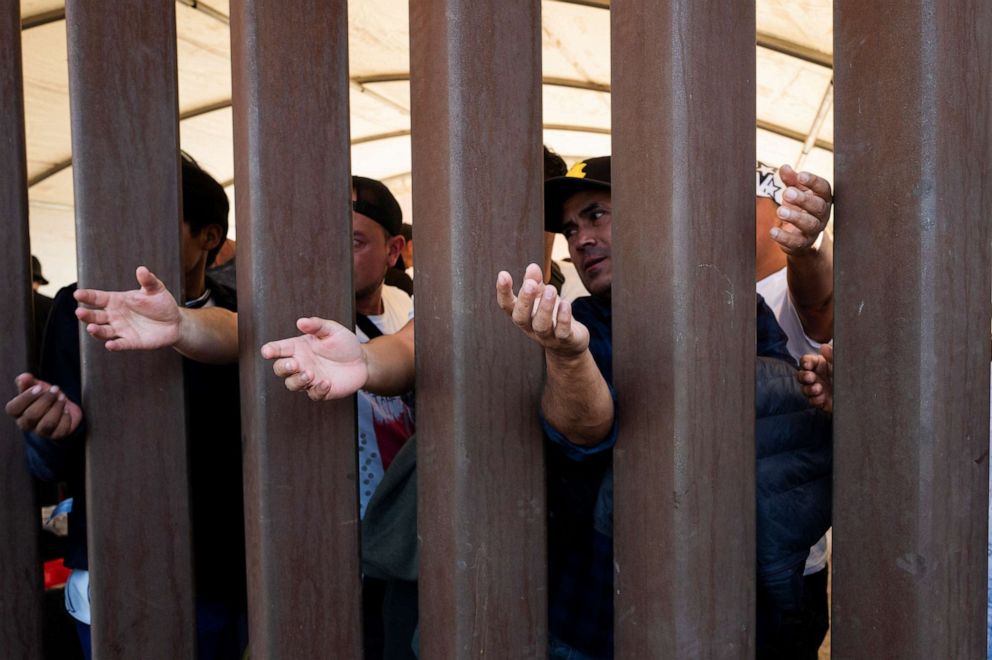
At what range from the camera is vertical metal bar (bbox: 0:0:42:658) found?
127 cm

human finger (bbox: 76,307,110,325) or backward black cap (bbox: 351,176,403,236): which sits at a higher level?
backward black cap (bbox: 351,176,403,236)

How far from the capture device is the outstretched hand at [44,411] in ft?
3.88

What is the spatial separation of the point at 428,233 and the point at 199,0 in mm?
3313

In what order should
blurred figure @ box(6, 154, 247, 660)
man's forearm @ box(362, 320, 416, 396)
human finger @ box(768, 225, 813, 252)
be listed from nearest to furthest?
human finger @ box(768, 225, 813, 252) < man's forearm @ box(362, 320, 416, 396) < blurred figure @ box(6, 154, 247, 660)

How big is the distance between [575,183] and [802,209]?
0.64 meters

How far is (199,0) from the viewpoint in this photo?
3764 millimetres

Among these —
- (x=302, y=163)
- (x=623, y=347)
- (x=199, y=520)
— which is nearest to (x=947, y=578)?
(x=623, y=347)

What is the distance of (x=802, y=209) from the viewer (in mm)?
1027

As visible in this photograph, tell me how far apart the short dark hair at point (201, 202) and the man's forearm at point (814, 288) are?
3.83 feet

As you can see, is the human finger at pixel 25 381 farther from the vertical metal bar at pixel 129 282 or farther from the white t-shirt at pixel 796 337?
the white t-shirt at pixel 796 337

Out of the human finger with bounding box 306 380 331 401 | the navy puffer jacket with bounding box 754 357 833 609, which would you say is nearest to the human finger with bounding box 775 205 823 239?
the navy puffer jacket with bounding box 754 357 833 609

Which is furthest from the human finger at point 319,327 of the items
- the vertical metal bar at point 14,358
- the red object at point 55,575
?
the red object at point 55,575

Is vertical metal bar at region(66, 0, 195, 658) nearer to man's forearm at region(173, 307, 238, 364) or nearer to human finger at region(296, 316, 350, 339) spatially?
man's forearm at region(173, 307, 238, 364)

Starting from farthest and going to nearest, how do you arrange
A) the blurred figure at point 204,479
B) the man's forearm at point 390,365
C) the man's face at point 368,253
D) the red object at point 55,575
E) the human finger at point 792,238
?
the red object at point 55,575 → the man's face at point 368,253 → the blurred figure at point 204,479 → the man's forearm at point 390,365 → the human finger at point 792,238
